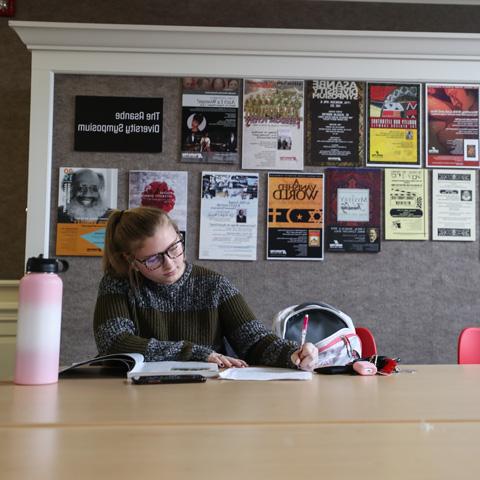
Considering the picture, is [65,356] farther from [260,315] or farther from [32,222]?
[260,315]

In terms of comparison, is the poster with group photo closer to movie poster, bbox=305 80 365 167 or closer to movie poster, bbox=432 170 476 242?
movie poster, bbox=305 80 365 167

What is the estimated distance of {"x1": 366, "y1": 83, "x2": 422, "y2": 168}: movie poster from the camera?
2.41 metres

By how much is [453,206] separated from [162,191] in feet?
4.69

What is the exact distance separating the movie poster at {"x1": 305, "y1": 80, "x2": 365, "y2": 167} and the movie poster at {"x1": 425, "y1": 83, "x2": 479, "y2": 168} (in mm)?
355

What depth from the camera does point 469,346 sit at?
5.69 ft

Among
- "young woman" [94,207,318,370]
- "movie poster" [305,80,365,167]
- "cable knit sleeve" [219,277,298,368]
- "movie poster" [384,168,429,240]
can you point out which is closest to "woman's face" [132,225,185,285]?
"young woman" [94,207,318,370]

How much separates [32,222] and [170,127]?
0.79 meters

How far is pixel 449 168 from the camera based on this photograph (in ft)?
7.93

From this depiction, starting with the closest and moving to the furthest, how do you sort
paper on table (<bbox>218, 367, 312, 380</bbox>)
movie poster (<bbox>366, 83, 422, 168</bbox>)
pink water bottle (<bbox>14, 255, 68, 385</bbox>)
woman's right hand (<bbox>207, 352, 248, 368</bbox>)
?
pink water bottle (<bbox>14, 255, 68, 385</bbox>)
paper on table (<bbox>218, 367, 312, 380</bbox>)
woman's right hand (<bbox>207, 352, 248, 368</bbox>)
movie poster (<bbox>366, 83, 422, 168</bbox>)

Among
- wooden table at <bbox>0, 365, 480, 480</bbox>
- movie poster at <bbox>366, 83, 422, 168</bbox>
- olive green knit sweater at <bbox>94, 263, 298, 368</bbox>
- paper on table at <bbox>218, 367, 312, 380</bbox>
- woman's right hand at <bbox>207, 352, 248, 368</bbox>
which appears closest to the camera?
wooden table at <bbox>0, 365, 480, 480</bbox>

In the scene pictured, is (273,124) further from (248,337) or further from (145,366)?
(145,366)

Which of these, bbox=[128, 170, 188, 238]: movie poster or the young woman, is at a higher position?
bbox=[128, 170, 188, 238]: movie poster

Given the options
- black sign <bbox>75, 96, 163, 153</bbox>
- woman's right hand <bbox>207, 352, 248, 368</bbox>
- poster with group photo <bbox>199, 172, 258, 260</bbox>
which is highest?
black sign <bbox>75, 96, 163, 153</bbox>

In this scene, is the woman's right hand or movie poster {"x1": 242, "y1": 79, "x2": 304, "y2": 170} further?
movie poster {"x1": 242, "y1": 79, "x2": 304, "y2": 170}
